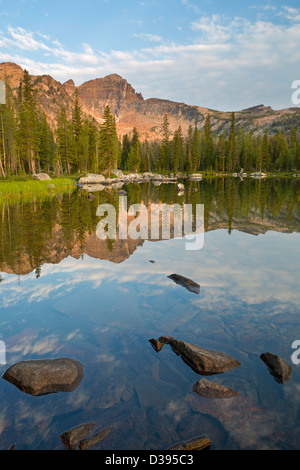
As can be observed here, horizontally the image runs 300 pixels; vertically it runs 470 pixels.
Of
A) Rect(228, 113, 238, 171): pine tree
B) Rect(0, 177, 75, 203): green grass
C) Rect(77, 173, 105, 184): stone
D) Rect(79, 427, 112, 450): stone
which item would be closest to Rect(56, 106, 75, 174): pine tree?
Rect(77, 173, 105, 184): stone

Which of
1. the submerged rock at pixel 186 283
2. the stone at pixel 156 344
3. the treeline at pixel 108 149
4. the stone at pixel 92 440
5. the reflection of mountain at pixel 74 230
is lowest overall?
the stone at pixel 92 440

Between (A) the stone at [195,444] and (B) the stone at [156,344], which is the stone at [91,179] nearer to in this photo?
(B) the stone at [156,344]

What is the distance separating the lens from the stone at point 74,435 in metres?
3.39

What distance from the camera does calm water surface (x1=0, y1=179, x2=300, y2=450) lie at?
366 centimetres

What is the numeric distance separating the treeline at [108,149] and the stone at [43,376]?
173 ft

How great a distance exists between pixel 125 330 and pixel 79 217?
43.7 ft

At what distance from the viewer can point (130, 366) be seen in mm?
4770

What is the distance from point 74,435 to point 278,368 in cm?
315

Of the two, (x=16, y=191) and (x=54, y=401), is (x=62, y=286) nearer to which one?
(x=54, y=401)

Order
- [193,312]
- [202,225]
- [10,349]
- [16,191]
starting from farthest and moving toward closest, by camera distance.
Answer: [16,191]
[202,225]
[193,312]
[10,349]

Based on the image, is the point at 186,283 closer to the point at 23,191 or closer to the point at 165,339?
the point at 165,339

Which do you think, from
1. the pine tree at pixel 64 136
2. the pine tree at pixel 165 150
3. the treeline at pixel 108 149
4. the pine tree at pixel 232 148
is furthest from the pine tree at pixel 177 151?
the pine tree at pixel 64 136

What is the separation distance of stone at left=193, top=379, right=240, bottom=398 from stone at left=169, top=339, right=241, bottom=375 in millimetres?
357

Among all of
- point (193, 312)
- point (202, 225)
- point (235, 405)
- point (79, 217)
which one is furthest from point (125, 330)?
point (79, 217)
